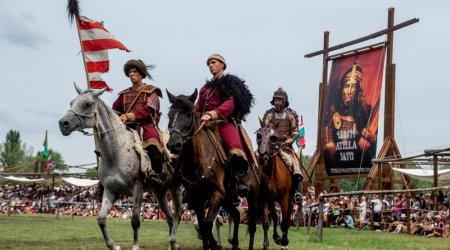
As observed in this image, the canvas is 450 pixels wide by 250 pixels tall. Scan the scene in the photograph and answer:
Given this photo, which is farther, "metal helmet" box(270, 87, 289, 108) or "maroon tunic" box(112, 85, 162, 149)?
"metal helmet" box(270, 87, 289, 108)

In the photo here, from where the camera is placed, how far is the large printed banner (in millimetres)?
27375

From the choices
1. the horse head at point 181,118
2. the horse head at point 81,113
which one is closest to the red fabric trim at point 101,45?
the horse head at point 81,113

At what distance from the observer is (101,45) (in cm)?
1352

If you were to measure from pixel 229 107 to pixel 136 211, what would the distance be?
248 centimetres

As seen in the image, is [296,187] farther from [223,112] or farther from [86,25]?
[86,25]

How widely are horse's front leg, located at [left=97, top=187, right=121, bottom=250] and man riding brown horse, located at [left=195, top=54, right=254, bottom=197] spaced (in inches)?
86.9

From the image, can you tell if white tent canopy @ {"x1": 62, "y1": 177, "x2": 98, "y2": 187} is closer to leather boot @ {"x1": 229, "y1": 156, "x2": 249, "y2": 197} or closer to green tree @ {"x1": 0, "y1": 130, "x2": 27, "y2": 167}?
leather boot @ {"x1": 229, "y1": 156, "x2": 249, "y2": 197}

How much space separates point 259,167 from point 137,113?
2.48m

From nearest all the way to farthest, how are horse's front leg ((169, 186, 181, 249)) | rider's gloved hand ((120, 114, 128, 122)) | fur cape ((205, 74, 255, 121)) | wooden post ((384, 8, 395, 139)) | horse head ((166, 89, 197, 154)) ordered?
horse head ((166, 89, 197, 154))
fur cape ((205, 74, 255, 121))
horse's front leg ((169, 186, 181, 249))
rider's gloved hand ((120, 114, 128, 122))
wooden post ((384, 8, 395, 139))

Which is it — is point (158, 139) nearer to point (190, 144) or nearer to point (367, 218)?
point (190, 144)

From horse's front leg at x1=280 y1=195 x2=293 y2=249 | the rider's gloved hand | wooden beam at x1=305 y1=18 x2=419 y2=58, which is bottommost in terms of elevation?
horse's front leg at x1=280 y1=195 x2=293 y2=249

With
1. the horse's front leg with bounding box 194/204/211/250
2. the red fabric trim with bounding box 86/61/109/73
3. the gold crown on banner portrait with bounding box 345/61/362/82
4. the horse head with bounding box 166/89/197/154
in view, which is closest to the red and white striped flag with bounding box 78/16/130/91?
the red fabric trim with bounding box 86/61/109/73

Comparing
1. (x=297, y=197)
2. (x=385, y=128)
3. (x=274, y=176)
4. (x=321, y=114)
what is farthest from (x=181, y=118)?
(x=321, y=114)

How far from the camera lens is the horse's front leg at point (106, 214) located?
9.54 metres
